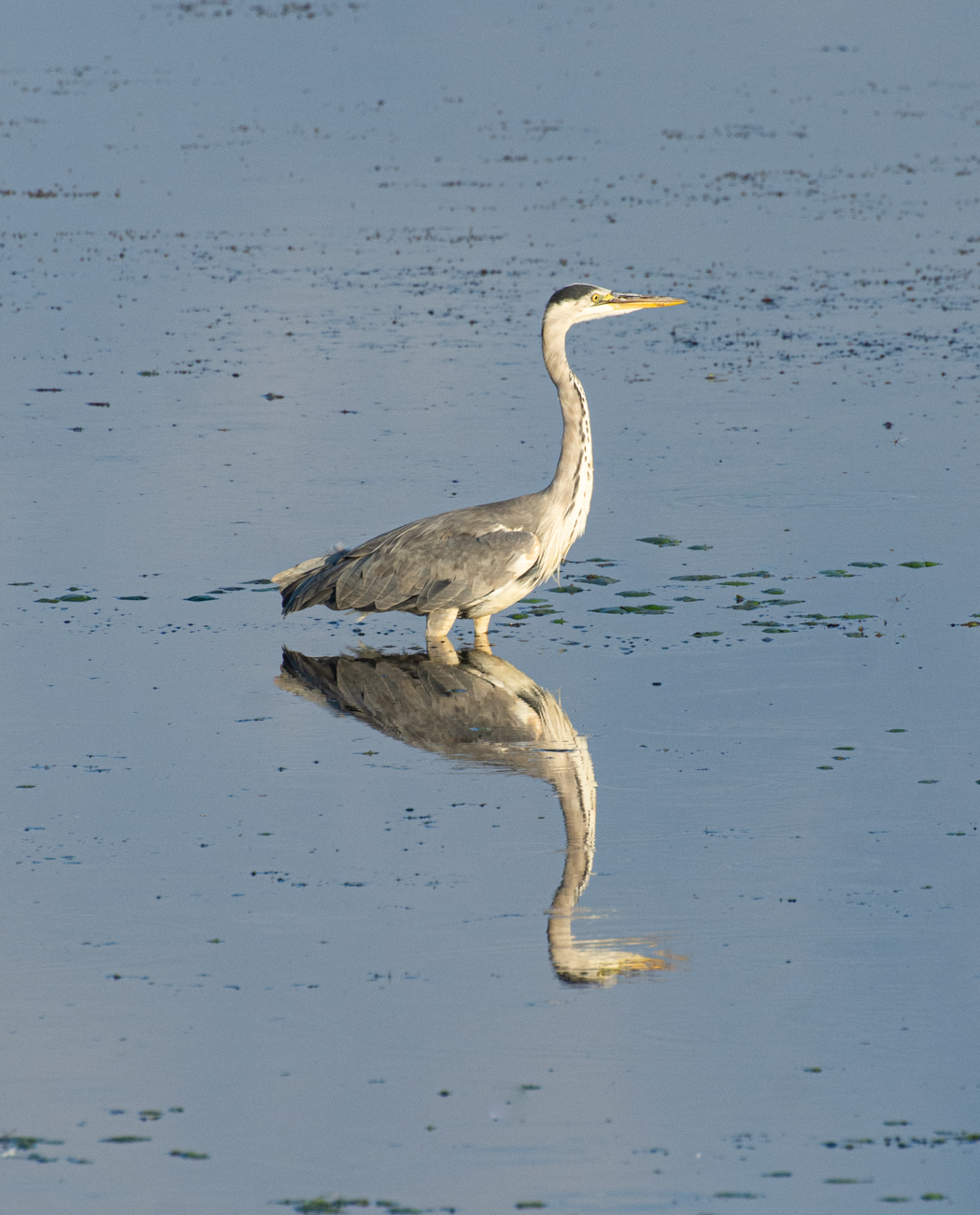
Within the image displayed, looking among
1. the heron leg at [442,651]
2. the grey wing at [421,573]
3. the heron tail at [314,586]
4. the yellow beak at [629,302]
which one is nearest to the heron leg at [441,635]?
the heron leg at [442,651]

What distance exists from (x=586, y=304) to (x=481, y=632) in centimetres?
269

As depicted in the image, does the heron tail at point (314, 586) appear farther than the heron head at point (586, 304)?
No

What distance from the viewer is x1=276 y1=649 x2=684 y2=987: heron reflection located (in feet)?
36.8

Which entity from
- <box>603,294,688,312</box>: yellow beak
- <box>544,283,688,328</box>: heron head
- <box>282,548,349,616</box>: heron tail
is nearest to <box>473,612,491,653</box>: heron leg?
<box>282,548,349,616</box>: heron tail

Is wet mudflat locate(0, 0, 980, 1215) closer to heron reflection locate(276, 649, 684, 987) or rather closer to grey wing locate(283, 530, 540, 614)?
heron reflection locate(276, 649, 684, 987)

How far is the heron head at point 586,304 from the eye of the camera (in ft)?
49.0

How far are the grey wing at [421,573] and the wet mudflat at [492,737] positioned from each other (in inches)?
16.4

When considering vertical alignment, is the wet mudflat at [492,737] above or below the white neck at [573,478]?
below

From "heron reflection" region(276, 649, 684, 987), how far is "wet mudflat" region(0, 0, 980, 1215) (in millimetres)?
43

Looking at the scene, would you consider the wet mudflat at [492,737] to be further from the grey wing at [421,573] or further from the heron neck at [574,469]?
the heron neck at [574,469]

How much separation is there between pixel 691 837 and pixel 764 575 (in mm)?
5420

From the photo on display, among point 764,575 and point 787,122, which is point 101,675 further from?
point 787,122

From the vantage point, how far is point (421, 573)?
1444 cm

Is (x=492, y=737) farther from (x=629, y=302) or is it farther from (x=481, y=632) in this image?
(x=629, y=302)
